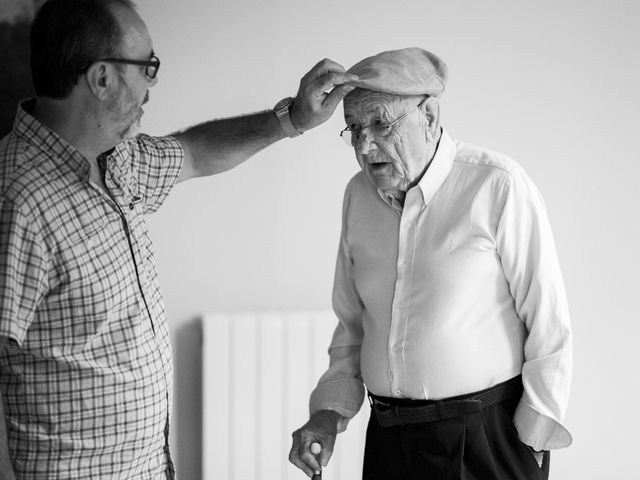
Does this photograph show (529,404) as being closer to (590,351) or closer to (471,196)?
(471,196)

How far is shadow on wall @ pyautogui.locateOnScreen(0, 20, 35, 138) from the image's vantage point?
7.38ft

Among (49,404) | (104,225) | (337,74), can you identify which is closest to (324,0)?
(337,74)

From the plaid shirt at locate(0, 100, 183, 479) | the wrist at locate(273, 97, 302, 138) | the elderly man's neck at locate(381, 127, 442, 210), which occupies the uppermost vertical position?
the wrist at locate(273, 97, 302, 138)

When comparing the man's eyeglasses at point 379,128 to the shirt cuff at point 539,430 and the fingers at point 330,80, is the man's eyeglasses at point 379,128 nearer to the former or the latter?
the fingers at point 330,80

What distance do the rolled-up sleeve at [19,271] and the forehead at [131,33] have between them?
0.42 meters

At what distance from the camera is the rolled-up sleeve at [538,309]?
1.89m

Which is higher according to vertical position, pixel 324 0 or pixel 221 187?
pixel 324 0

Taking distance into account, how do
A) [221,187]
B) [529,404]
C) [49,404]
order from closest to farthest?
[49,404], [529,404], [221,187]

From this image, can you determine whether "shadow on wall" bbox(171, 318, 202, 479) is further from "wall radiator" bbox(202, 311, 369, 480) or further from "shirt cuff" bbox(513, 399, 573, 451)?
"shirt cuff" bbox(513, 399, 573, 451)

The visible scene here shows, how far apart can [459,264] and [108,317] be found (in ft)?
2.53

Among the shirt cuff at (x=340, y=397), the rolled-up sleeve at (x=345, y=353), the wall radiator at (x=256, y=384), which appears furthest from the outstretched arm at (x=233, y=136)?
the wall radiator at (x=256, y=384)

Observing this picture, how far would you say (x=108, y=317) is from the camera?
67.9 inches

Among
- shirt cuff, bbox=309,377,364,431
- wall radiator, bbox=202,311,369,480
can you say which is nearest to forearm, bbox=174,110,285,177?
shirt cuff, bbox=309,377,364,431

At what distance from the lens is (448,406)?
1917 mm
